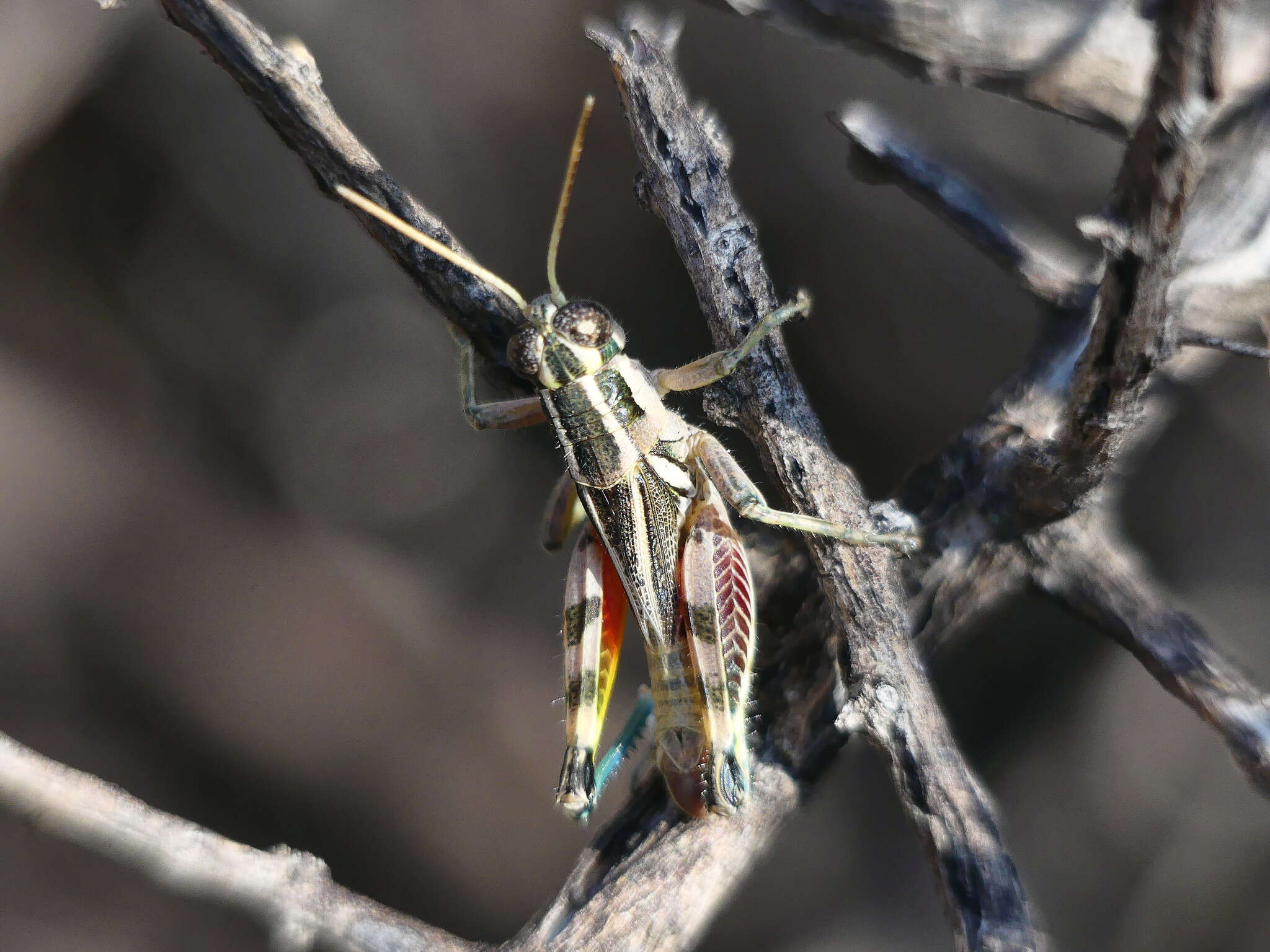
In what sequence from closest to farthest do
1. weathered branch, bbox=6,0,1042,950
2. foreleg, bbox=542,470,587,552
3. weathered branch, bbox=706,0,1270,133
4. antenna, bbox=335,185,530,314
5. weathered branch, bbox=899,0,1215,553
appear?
weathered branch, bbox=899,0,1215,553, weathered branch, bbox=6,0,1042,950, antenna, bbox=335,185,530,314, weathered branch, bbox=706,0,1270,133, foreleg, bbox=542,470,587,552

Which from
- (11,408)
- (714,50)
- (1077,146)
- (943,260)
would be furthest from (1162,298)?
(11,408)

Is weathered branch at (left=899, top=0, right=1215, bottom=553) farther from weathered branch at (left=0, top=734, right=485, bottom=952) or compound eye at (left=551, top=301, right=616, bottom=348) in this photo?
weathered branch at (left=0, top=734, right=485, bottom=952)

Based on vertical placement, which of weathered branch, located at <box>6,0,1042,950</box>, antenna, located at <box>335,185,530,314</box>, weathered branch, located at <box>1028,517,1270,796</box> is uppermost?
antenna, located at <box>335,185,530,314</box>

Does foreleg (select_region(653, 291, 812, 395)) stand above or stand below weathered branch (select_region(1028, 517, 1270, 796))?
above

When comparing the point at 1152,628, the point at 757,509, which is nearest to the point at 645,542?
the point at 757,509

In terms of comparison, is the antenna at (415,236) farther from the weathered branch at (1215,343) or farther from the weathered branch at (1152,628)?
the weathered branch at (1152,628)

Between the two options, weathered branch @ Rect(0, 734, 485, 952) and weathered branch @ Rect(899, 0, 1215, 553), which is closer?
weathered branch @ Rect(899, 0, 1215, 553)

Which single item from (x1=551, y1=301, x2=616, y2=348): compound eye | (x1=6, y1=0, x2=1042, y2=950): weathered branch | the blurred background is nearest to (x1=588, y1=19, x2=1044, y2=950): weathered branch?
(x1=6, y1=0, x2=1042, y2=950): weathered branch

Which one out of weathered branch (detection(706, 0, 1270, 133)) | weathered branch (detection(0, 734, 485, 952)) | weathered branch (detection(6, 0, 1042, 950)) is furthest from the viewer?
weathered branch (detection(706, 0, 1270, 133))
